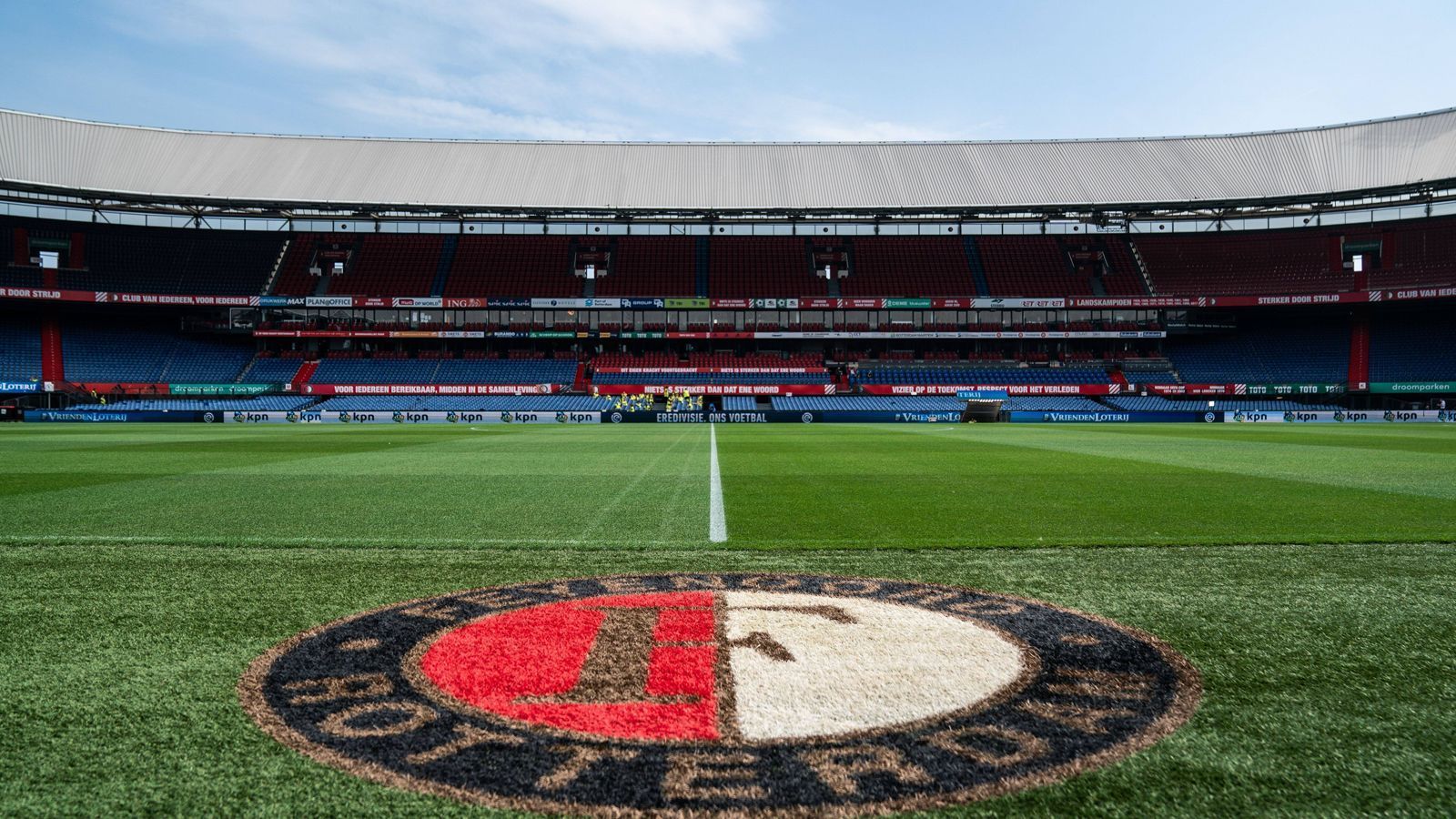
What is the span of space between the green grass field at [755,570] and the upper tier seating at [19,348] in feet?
167

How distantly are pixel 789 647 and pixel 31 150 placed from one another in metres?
70.3

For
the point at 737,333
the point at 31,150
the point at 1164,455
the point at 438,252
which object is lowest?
the point at 1164,455

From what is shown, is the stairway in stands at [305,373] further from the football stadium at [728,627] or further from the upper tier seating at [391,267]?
the football stadium at [728,627]

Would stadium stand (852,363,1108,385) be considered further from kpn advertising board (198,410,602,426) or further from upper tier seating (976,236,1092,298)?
kpn advertising board (198,410,602,426)

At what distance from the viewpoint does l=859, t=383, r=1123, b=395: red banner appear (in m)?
59.0

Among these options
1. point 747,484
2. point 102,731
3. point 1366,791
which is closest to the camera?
point 1366,791

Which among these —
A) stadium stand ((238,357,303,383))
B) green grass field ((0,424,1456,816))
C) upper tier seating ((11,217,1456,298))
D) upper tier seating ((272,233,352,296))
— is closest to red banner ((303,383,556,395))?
stadium stand ((238,357,303,383))

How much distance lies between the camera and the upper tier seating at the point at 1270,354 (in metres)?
57.6

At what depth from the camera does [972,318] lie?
2516 inches

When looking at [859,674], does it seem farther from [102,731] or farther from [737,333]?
[737,333]

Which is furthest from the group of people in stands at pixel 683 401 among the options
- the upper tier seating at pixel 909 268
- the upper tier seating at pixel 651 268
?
the upper tier seating at pixel 909 268

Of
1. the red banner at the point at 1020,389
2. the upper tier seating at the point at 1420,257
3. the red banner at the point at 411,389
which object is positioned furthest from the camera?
the red banner at the point at 1020,389

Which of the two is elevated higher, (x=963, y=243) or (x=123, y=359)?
(x=963, y=243)

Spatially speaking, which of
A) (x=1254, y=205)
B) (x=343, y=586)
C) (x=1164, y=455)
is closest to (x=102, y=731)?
(x=343, y=586)
